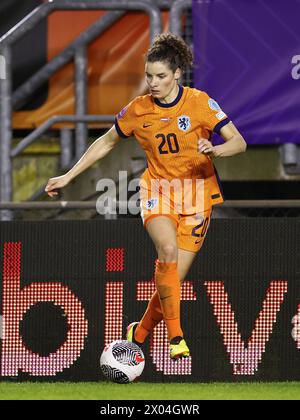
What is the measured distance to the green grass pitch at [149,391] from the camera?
898 centimetres

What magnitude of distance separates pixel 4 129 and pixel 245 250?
92.0 inches

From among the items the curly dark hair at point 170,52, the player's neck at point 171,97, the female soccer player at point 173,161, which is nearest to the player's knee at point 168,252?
the female soccer player at point 173,161

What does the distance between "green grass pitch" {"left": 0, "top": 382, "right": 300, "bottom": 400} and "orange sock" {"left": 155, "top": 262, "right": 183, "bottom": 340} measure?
51 cm

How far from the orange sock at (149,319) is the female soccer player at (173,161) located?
3.7 inches

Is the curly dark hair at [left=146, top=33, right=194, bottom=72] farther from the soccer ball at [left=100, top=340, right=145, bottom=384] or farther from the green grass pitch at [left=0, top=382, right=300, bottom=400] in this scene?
the green grass pitch at [left=0, top=382, right=300, bottom=400]

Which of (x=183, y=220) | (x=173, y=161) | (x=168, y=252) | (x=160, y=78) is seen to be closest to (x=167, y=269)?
(x=168, y=252)

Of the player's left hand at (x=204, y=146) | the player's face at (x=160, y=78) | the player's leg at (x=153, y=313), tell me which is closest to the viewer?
the player's left hand at (x=204, y=146)

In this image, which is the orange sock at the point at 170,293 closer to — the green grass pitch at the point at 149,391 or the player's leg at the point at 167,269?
the player's leg at the point at 167,269

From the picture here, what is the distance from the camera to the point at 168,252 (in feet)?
28.2

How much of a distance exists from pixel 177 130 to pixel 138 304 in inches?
68.4

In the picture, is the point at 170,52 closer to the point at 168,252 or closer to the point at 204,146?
the point at 204,146

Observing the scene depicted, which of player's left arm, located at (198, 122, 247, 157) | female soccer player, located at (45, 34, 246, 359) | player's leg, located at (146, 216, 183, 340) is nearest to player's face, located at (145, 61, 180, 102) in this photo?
female soccer player, located at (45, 34, 246, 359)
